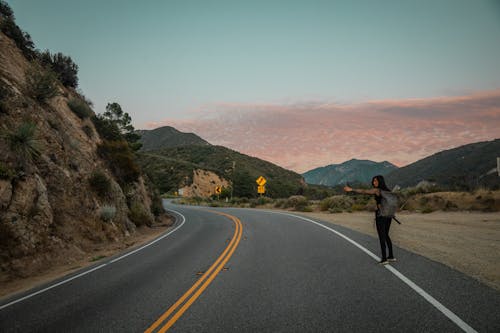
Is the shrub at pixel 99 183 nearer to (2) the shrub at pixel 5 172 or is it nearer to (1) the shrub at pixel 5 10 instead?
(2) the shrub at pixel 5 172

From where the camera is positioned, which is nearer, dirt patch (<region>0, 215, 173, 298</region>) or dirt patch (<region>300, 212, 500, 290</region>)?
dirt patch (<region>300, 212, 500, 290</region>)

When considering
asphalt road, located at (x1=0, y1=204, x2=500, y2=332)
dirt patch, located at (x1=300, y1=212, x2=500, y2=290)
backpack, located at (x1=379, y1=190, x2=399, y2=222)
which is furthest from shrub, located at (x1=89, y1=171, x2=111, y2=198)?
backpack, located at (x1=379, y1=190, x2=399, y2=222)

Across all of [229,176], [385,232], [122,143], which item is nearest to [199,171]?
[229,176]

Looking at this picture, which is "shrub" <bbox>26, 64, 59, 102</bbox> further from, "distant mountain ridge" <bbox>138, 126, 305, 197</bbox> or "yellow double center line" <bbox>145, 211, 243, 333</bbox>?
"distant mountain ridge" <bbox>138, 126, 305, 197</bbox>

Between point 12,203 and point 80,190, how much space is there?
457 centimetres

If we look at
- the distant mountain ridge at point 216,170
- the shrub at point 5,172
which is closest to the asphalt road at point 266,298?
the shrub at point 5,172

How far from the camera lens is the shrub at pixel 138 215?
19114 millimetres

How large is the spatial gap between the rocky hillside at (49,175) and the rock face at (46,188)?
0.03 meters

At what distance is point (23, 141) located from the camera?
36.5ft

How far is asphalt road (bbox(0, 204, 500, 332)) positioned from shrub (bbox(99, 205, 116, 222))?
6610mm

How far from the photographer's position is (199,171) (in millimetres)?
88438

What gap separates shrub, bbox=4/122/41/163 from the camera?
10.9 m

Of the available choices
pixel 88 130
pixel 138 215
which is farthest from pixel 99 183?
pixel 88 130

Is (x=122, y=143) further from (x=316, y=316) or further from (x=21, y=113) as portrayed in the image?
(x=316, y=316)
